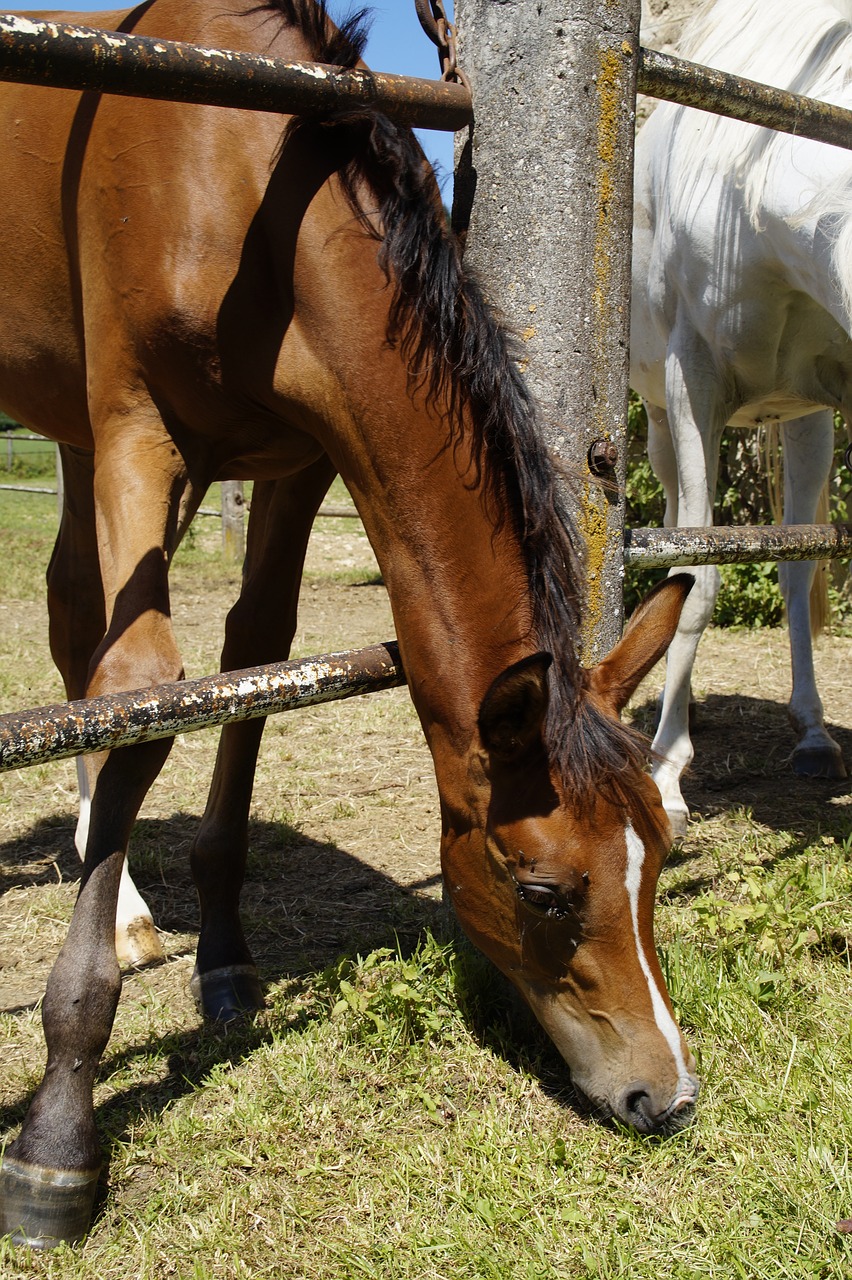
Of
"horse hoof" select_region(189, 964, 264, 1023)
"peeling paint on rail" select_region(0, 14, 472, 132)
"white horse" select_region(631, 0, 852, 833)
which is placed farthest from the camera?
"white horse" select_region(631, 0, 852, 833)

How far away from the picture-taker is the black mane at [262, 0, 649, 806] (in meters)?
1.83

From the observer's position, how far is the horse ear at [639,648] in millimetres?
1984

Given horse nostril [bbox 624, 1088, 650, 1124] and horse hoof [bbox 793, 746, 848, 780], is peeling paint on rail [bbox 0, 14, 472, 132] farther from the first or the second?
horse hoof [bbox 793, 746, 848, 780]

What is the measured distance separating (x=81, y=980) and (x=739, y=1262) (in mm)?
1145

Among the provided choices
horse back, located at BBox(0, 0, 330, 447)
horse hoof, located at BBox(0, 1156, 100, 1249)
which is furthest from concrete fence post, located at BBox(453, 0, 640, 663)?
horse hoof, located at BBox(0, 1156, 100, 1249)

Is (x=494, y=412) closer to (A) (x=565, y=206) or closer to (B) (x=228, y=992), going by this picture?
(A) (x=565, y=206)

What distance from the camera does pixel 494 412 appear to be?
74.9 inches

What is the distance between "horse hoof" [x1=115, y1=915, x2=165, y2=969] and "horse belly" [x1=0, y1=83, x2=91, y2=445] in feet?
4.35

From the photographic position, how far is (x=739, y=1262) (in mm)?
1569

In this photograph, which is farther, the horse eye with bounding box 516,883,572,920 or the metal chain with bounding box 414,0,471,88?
the metal chain with bounding box 414,0,471,88

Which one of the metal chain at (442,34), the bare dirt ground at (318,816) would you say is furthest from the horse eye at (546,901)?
the metal chain at (442,34)

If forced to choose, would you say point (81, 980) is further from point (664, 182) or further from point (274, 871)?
point (664, 182)

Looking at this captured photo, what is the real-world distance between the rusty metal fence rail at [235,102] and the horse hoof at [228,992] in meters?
0.87

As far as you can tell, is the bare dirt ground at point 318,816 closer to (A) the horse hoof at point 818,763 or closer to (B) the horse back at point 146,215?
(A) the horse hoof at point 818,763
